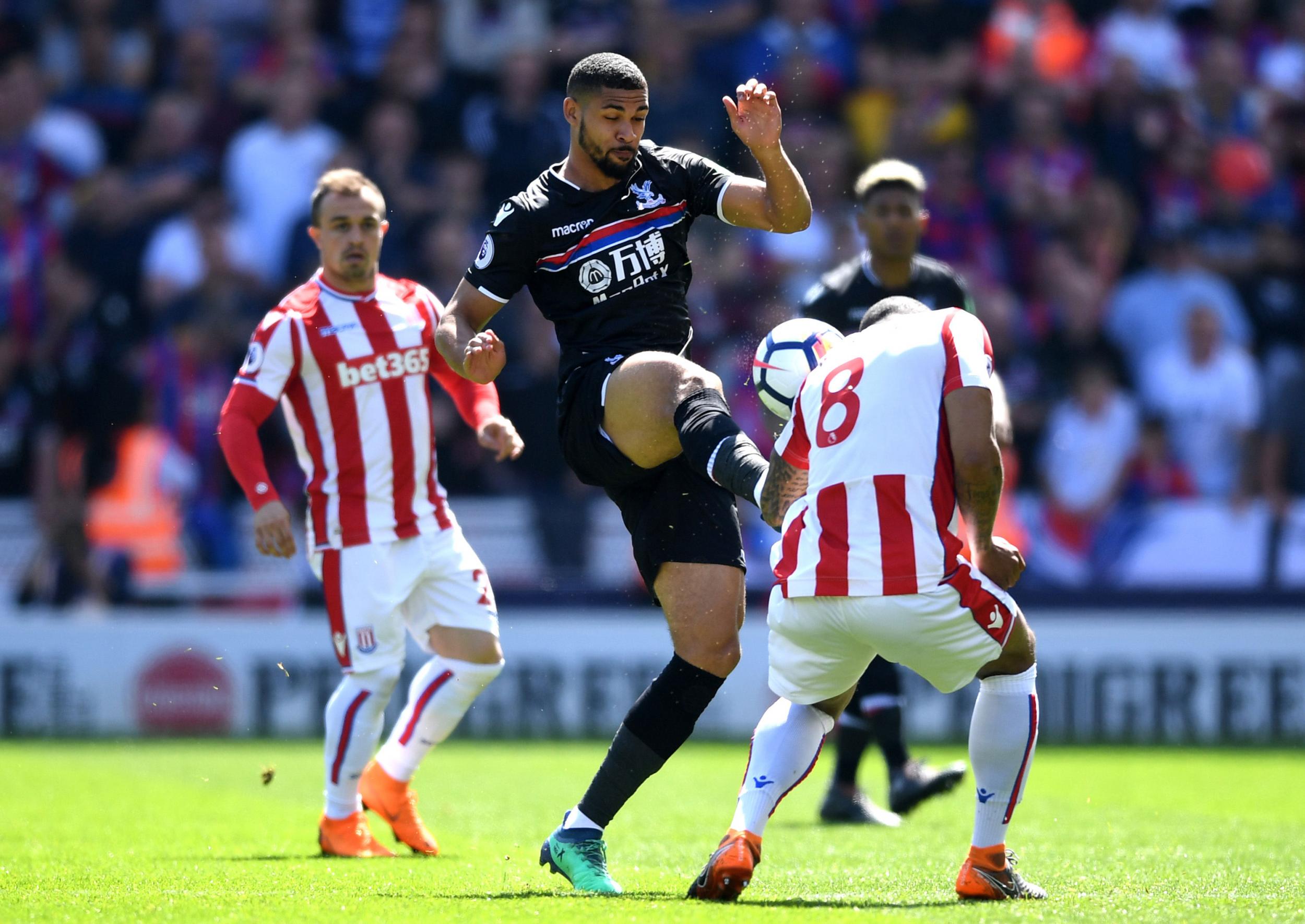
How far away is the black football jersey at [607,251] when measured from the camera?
519 centimetres

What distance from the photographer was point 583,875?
16.3 feet

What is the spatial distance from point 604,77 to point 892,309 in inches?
45.4

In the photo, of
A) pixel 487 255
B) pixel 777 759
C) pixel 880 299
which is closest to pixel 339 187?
pixel 487 255

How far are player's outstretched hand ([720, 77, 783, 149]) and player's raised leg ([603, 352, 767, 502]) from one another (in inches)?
27.5

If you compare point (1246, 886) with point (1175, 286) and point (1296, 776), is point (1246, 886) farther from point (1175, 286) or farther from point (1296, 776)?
point (1175, 286)

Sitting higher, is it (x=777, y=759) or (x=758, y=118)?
(x=758, y=118)

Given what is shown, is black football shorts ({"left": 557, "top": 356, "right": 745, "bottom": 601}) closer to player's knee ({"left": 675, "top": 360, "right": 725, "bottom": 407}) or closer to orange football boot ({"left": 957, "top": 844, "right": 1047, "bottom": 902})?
player's knee ({"left": 675, "top": 360, "right": 725, "bottom": 407})

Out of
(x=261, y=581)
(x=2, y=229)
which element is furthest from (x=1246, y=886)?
(x=2, y=229)

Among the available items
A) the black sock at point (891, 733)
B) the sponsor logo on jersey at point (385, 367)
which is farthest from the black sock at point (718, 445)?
the black sock at point (891, 733)

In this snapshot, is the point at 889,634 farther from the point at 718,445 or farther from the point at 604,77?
the point at 604,77

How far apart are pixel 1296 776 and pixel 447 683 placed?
18.4 feet

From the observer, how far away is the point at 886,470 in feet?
14.7

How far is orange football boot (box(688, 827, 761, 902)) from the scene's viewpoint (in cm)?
458

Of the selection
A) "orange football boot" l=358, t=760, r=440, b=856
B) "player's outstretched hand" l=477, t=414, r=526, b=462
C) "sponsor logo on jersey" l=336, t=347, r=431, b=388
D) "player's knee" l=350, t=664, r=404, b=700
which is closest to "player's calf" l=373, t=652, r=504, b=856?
"orange football boot" l=358, t=760, r=440, b=856
